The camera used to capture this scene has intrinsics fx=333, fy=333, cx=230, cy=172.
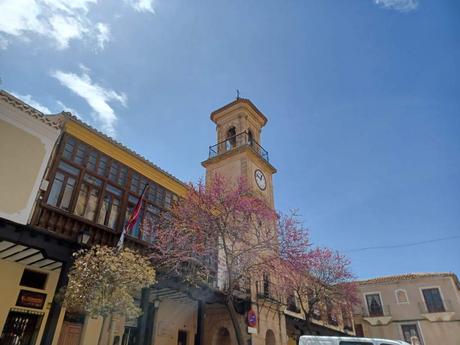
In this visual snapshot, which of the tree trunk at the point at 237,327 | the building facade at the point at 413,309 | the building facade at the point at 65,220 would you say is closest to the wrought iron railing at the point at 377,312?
the building facade at the point at 413,309

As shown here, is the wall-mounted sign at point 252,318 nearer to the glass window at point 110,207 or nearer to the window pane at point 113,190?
the glass window at point 110,207

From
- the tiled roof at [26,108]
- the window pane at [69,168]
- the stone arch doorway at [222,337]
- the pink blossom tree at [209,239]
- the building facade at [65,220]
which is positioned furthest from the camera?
the stone arch doorway at [222,337]

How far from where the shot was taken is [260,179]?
922 inches

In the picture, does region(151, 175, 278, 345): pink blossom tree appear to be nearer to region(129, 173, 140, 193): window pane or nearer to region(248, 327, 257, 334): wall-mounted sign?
region(129, 173, 140, 193): window pane

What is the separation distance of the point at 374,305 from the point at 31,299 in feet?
108

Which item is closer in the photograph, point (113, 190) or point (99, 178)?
point (99, 178)

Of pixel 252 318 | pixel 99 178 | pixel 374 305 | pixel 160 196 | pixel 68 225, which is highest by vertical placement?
pixel 160 196

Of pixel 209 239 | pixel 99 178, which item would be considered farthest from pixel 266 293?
pixel 99 178

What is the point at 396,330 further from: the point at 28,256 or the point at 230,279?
the point at 28,256

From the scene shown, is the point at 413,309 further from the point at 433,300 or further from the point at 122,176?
the point at 122,176

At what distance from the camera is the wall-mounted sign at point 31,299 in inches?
448

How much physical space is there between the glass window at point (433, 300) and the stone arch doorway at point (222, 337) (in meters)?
23.0

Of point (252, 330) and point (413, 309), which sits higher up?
point (413, 309)

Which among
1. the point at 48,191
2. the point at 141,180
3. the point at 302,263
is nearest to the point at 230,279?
the point at 302,263
